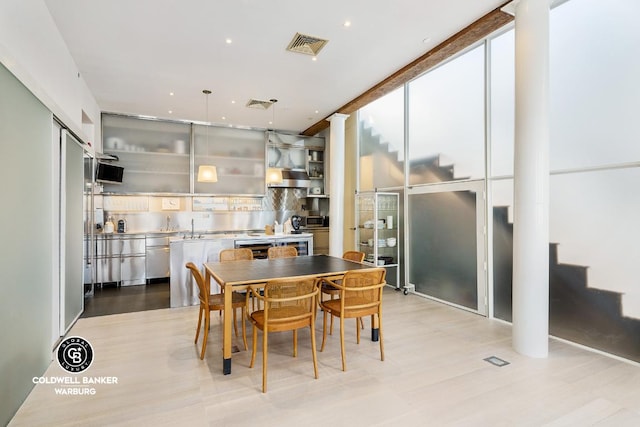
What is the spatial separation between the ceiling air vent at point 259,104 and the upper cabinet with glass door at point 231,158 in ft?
4.72

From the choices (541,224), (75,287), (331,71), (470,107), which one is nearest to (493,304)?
(541,224)

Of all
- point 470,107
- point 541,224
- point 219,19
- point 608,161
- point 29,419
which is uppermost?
point 219,19

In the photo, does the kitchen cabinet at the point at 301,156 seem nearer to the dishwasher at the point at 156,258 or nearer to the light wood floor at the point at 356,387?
the dishwasher at the point at 156,258

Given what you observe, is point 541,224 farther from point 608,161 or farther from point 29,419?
point 29,419

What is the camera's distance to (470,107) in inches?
165

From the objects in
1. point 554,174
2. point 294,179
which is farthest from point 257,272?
point 294,179

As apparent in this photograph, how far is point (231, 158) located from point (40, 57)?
4231 mm

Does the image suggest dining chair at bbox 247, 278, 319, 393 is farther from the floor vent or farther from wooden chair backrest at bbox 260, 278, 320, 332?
the floor vent

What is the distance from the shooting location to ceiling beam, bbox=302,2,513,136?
3302 millimetres

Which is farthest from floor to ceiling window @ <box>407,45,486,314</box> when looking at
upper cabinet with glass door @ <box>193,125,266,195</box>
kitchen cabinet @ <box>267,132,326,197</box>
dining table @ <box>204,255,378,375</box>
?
upper cabinet with glass door @ <box>193,125,266,195</box>

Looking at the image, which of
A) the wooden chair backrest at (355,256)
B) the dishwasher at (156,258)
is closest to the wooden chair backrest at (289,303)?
the wooden chair backrest at (355,256)

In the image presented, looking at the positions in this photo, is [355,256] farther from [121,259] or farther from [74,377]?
[121,259]

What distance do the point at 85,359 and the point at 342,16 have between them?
3.81 m

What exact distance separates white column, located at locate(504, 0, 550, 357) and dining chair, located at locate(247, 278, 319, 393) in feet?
6.39
